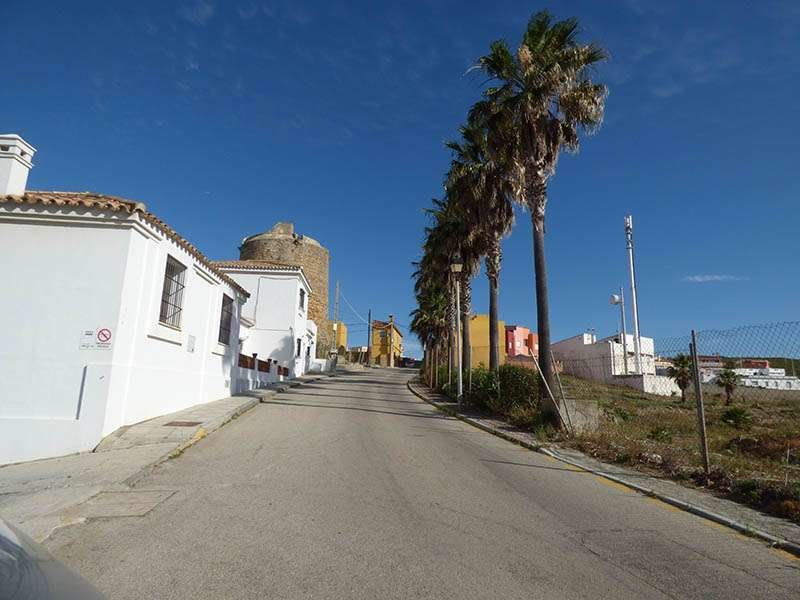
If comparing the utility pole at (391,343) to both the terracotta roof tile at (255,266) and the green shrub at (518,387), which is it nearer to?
the terracotta roof tile at (255,266)

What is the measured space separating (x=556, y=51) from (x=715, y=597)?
48.8 ft

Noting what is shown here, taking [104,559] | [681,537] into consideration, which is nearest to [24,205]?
[104,559]

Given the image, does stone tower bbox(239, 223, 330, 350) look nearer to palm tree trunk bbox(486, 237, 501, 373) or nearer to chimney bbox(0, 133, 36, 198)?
palm tree trunk bbox(486, 237, 501, 373)

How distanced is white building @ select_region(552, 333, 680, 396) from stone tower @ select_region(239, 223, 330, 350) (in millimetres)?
25789

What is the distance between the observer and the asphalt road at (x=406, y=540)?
397cm

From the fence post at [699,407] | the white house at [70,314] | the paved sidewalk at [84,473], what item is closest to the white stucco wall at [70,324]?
the white house at [70,314]

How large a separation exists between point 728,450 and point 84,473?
42.9ft

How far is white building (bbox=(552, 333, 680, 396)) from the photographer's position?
1432 inches

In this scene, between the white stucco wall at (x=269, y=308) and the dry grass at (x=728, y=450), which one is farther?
the white stucco wall at (x=269, y=308)

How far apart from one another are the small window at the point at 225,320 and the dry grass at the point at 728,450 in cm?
1243

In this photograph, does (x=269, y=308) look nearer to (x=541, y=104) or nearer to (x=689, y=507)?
(x=541, y=104)

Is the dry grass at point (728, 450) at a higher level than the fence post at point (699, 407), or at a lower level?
lower

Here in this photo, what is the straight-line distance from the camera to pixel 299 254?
53.3 meters

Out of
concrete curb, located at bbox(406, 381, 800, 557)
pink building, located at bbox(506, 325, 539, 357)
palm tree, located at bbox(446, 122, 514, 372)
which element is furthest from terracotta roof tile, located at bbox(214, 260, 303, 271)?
pink building, located at bbox(506, 325, 539, 357)
